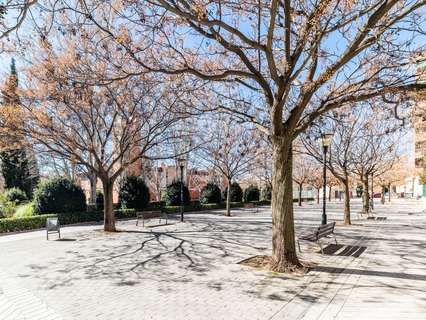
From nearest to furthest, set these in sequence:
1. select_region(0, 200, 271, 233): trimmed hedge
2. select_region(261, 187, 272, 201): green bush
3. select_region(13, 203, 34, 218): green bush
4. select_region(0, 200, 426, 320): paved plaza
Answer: select_region(0, 200, 426, 320): paved plaza → select_region(0, 200, 271, 233): trimmed hedge → select_region(13, 203, 34, 218): green bush → select_region(261, 187, 272, 201): green bush

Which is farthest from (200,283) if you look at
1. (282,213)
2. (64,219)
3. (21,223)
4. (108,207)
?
(64,219)

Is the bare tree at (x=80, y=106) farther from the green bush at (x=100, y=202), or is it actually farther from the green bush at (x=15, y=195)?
the green bush at (x=15, y=195)

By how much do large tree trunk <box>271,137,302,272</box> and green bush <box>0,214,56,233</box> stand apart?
1326cm

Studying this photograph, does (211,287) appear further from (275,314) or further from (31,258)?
(31,258)

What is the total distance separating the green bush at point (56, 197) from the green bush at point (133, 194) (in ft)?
14.8

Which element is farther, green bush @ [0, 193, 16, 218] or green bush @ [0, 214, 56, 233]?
green bush @ [0, 193, 16, 218]

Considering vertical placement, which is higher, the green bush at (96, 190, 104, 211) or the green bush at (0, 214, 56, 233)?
the green bush at (96, 190, 104, 211)

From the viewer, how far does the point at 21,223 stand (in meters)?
15.9

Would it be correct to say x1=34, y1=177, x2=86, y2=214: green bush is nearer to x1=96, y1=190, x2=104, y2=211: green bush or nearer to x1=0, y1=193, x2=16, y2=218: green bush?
x1=0, y1=193, x2=16, y2=218: green bush

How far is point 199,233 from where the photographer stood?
47.1 ft

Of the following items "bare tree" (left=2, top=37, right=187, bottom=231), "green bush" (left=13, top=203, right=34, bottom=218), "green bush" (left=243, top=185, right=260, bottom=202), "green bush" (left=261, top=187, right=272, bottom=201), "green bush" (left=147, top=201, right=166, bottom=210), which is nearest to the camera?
"bare tree" (left=2, top=37, right=187, bottom=231)

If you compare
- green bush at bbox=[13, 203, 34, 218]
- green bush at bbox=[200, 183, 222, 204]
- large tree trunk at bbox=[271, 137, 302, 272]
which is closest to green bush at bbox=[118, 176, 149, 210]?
green bush at bbox=[13, 203, 34, 218]

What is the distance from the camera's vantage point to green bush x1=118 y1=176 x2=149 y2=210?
2403cm

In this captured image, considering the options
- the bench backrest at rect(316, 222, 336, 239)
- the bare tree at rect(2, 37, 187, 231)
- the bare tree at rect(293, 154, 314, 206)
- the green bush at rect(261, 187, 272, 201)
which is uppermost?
the bare tree at rect(2, 37, 187, 231)
